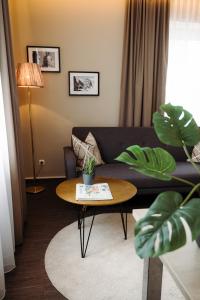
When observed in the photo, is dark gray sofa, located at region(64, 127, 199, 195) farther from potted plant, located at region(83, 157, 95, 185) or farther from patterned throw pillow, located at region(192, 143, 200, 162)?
potted plant, located at region(83, 157, 95, 185)

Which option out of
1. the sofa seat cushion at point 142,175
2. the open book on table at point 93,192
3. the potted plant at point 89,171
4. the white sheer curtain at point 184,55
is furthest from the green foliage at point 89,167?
the white sheer curtain at point 184,55

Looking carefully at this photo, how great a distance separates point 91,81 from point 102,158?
115cm

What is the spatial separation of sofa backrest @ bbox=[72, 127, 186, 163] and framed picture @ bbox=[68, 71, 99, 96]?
23.7 inches

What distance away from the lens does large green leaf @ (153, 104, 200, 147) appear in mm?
927

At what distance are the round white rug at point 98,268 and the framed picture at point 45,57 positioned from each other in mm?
2161

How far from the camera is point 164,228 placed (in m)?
0.65

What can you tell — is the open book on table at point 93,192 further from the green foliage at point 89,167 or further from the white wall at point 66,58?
the white wall at point 66,58

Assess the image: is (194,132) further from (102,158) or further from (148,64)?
(148,64)

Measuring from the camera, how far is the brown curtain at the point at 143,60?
125 inches

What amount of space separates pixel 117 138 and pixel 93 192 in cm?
132

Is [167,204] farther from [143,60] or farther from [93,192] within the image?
[143,60]

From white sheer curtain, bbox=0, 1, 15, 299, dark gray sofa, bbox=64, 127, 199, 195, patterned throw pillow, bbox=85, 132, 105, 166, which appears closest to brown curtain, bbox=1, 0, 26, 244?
white sheer curtain, bbox=0, 1, 15, 299

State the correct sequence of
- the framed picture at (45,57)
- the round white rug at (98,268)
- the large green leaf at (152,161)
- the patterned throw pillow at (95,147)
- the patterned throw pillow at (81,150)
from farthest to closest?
the framed picture at (45,57) < the patterned throw pillow at (95,147) < the patterned throw pillow at (81,150) < the round white rug at (98,268) < the large green leaf at (152,161)

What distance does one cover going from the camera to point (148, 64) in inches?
131
